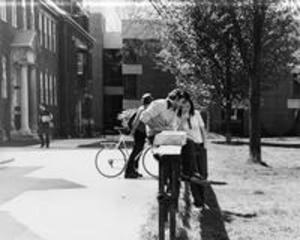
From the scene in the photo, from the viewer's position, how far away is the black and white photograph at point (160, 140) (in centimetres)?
742

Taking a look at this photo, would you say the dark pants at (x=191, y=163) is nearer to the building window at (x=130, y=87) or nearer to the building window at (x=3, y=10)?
the building window at (x=3, y=10)

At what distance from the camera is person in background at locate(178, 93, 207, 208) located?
8159mm

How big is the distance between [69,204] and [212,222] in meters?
2.61

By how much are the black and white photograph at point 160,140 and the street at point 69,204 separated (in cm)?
2

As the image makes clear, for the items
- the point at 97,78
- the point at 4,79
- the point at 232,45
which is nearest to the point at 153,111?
the point at 232,45

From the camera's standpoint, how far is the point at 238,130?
157 ft

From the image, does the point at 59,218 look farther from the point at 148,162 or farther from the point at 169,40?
the point at 169,40

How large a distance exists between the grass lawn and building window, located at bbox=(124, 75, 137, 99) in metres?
39.3

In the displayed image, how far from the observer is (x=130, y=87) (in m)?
53.2

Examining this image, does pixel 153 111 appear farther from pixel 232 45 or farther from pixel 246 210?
pixel 232 45

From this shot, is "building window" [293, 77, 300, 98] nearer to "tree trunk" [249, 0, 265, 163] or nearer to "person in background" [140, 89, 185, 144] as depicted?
"tree trunk" [249, 0, 265, 163]

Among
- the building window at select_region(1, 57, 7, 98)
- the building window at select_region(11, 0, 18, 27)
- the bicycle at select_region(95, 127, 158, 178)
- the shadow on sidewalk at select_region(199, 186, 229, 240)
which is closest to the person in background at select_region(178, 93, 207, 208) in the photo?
the shadow on sidewalk at select_region(199, 186, 229, 240)

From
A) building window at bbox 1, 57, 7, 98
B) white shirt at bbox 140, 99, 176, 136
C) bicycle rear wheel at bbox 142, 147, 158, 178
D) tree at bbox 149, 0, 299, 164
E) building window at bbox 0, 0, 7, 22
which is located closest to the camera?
white shirt at bbox 140, 99, 176, 136

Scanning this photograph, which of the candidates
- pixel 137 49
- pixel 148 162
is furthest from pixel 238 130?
pixel 148 162
